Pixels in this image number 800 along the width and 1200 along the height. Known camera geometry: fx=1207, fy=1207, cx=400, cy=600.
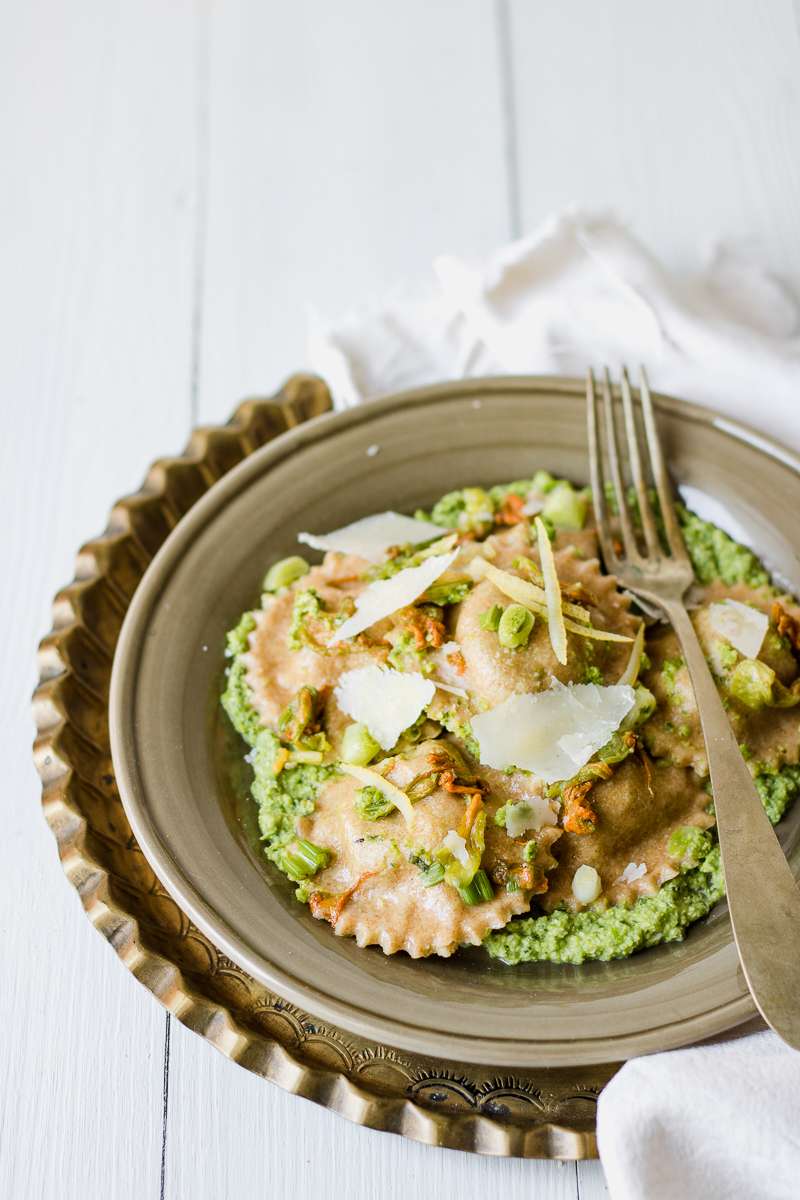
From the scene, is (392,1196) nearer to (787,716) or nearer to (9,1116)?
(9,1116)

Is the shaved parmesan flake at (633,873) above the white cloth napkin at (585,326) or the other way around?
the other way around

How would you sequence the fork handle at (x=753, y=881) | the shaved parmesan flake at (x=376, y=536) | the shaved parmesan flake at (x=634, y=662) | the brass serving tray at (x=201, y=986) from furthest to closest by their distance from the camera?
the shaved parmesan flake at (x=376, y=536) < the shaved parmesan flake at (x=634, y=662) < the brass serving tray at (x=201, y=986) < the fork handle at (x=753, y=881)

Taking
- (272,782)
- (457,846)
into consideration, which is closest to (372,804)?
(457,846)

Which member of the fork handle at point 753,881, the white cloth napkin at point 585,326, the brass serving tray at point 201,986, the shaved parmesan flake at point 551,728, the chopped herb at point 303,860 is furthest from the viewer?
the white cloth napkin at point 585,326

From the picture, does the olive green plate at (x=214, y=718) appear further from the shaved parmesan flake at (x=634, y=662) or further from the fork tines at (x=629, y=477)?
the shaved parmesan flake at (x=634, y=662)

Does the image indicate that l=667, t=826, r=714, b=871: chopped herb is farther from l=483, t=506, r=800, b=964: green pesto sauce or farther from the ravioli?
the ravioli

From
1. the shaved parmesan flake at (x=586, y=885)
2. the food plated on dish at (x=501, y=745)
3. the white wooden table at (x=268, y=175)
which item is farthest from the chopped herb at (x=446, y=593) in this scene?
the white wooden table at (x=268, y=175)

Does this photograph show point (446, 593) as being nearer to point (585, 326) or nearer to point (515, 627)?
point (515, 627)
